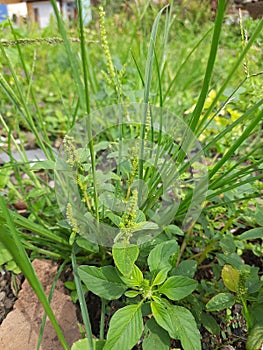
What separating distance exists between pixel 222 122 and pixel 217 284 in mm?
553

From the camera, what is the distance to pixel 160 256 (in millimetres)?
619

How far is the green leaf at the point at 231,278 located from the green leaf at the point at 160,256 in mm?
129

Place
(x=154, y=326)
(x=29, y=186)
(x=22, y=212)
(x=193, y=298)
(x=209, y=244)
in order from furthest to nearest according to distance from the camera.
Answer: (x=29, y=186), (x=22, y=212), (x=209, y=244), (x=193, y=298), (x=154, y=326)

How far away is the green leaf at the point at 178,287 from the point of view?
1.91 ft

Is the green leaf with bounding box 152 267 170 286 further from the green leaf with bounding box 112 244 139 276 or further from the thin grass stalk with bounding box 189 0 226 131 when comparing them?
the thin grass stalk with bounding box 189 0 226 131

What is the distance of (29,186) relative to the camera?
119cm

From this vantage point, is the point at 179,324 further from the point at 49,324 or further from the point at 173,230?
the point at 49,324

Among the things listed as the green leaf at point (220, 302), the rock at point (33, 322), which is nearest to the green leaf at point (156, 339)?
the green leaf at point (220, 302)

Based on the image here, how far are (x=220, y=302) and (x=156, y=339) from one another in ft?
0.48

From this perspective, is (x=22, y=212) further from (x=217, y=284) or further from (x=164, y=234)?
(x=217, y=284)

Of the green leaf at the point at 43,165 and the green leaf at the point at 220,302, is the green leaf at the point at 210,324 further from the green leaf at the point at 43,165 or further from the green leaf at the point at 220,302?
the green leaf at the point at 43,165

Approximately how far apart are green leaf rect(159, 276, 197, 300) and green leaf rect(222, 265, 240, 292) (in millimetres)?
112

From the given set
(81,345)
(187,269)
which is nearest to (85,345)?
(81,345)

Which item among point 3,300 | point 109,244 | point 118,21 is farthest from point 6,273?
point 118,21
